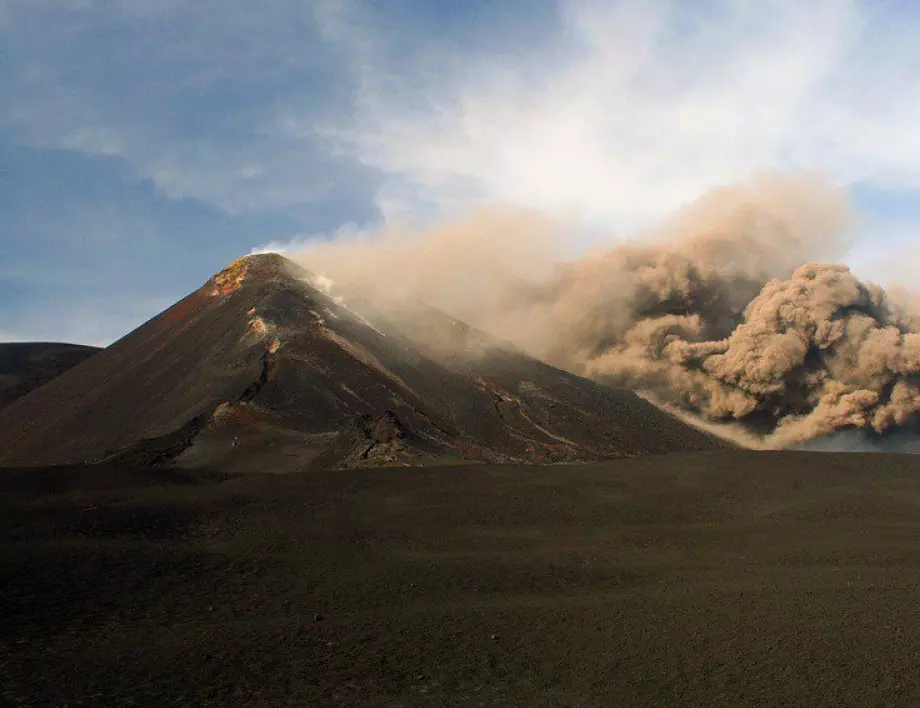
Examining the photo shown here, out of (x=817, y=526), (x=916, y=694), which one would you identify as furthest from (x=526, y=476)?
(x=916, y=694)

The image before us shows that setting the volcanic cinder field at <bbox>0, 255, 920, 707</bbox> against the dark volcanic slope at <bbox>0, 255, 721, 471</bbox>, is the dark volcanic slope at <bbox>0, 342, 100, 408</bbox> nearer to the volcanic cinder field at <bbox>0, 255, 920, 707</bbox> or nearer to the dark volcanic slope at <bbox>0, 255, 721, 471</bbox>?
the dark volcanic slope at <bbox>0, 255, 721, 471</bbox>

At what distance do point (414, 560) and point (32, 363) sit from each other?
74.0 m

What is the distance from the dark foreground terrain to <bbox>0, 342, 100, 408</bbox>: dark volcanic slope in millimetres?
54964

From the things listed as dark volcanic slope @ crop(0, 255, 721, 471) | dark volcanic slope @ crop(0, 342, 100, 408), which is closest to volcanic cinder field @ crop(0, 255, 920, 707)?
dark volcanic slope @ crop(0, 255, 721, 471)

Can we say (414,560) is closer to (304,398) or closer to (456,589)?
(456,589)

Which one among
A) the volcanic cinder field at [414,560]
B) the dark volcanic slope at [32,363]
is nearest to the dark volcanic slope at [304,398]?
the volcanic cinder field at [414,560]

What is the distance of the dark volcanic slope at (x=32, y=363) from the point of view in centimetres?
6977

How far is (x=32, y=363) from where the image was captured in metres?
77.8

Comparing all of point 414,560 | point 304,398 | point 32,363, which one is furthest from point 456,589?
point 32,363

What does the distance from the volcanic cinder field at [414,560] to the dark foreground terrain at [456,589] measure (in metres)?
0.06

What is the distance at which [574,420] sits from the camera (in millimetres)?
39781

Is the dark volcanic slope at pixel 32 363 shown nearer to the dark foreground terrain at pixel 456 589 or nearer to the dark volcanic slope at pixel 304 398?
the dark volcanic slope at pixel 304 398

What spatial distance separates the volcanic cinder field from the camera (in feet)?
32.2

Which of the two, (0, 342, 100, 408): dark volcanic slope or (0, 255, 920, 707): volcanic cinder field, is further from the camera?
(0, 342, 100, 408): dark volcanic slope
